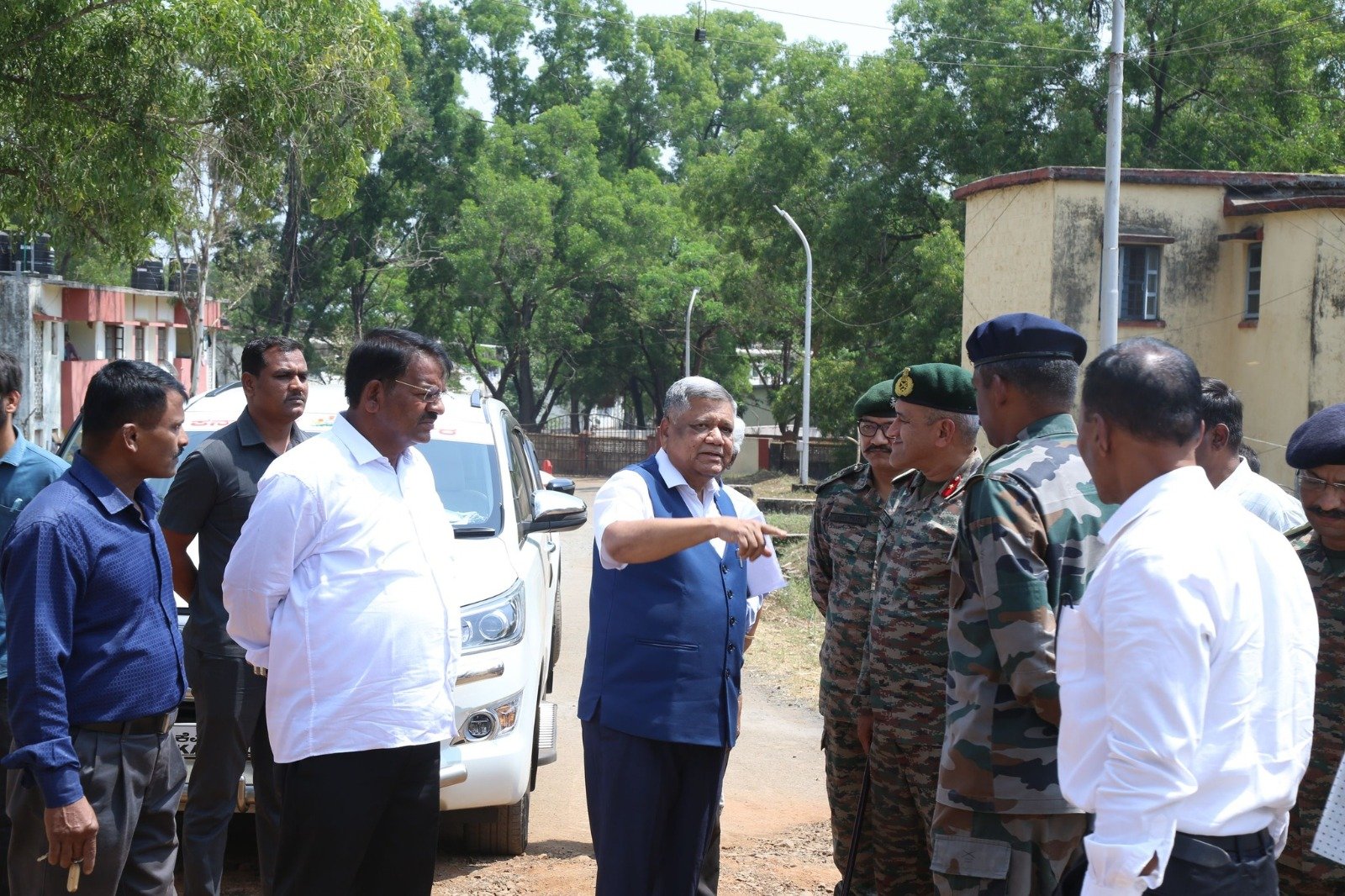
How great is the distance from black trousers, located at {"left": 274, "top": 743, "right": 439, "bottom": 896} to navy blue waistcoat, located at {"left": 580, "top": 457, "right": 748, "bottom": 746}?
65cm

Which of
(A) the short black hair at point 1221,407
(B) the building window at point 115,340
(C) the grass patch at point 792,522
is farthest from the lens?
(B) the building window at point 115,340

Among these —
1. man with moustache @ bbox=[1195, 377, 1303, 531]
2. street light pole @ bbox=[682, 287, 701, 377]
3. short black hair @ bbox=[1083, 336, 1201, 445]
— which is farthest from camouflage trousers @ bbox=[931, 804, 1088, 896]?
street light pole @ bbox=[682, 287, 701, 377]

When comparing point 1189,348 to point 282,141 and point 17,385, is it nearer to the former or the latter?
point 282,141

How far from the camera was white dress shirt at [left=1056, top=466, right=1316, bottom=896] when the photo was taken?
7.84ft

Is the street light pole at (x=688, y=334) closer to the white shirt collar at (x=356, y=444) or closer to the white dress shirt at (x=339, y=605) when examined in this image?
the white shirt collar at (x=356, y=444)

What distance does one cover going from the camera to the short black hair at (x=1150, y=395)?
263 centimetres

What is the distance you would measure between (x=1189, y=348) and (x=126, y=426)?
2744cm

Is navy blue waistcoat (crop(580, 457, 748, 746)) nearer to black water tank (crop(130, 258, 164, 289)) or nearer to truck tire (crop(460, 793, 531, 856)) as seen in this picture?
truck tire (crop(460, 793, 531, 856))

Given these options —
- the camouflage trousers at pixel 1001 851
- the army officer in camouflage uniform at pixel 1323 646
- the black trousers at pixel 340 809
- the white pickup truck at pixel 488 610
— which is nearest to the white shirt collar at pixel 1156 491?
the camouflage trousers at pixel 1001 851

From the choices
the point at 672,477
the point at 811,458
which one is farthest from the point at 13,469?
the point at 811,458

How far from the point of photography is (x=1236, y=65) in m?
31.7

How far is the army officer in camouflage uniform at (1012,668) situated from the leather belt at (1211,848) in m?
0.66

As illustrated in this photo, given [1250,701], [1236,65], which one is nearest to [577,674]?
[1250,701]

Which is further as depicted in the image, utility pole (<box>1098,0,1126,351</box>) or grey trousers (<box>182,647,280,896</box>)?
utility pole (<box>1098,0,1126,351</box>)
